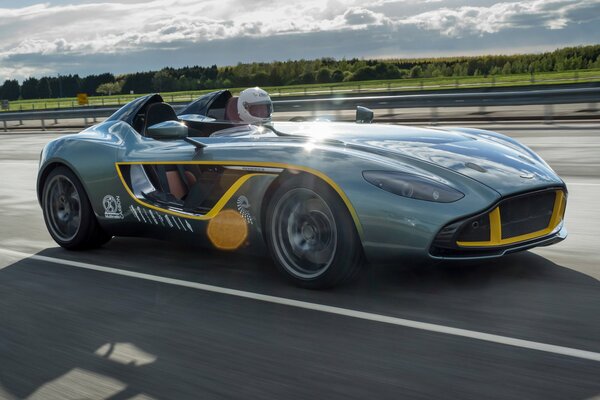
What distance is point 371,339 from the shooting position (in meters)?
4.01

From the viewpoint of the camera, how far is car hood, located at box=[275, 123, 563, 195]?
4.70m

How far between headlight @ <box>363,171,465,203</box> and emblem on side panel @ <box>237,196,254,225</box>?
0.95 meters

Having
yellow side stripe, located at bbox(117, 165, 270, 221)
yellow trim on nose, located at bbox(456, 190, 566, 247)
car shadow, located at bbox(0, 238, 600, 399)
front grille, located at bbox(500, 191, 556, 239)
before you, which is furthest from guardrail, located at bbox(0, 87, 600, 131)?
yellow side stripe, located at bbox(117, 165, 270, 221)

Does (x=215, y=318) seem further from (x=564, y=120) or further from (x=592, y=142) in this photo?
Answer: (x=564, y=120)

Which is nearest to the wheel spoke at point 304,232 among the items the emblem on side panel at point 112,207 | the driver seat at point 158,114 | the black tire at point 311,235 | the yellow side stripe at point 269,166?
the black tire at point 311,235

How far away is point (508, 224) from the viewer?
4617mm

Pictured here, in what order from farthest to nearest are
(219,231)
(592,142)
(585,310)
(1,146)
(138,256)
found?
1. (1,146)
2. (592,142)
3. (138,256)
4. (219,231)
5. (585,310)

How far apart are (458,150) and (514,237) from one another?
0.70 meters

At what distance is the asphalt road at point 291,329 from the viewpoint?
3465 mm

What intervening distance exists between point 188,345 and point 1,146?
18816 millimetres

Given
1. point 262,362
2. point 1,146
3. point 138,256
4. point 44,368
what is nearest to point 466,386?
point 262,362

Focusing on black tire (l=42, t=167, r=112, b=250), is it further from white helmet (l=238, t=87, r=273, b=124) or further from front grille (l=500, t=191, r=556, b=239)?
front grille (l=500, t=191, r=556, b=239)

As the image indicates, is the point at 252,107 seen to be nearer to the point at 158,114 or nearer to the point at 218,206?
the point at 158,114

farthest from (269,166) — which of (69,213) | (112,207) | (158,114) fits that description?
(69,213)
